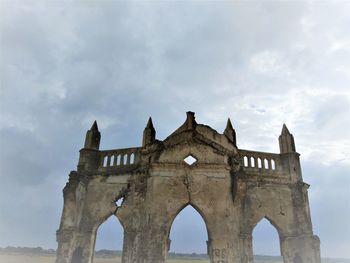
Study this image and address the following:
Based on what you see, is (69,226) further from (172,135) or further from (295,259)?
(295,259)

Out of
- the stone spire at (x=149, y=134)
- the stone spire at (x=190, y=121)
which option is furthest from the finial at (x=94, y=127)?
the stone spire at (x=190, y=121)

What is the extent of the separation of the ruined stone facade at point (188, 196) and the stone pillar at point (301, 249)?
5cm

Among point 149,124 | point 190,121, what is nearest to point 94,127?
point 149,124

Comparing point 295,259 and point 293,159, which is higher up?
point 293,159

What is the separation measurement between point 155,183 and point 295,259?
26.2 feet

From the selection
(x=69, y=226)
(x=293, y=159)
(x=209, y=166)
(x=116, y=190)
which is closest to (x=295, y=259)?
(x=293, y=159)

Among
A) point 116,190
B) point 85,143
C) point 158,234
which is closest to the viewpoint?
point 158,234

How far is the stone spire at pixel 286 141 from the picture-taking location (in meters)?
17.1

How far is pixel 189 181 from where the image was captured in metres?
14.8

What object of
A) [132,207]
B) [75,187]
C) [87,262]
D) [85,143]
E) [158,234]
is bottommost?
[87,262]

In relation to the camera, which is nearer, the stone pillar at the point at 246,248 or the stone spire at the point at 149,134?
the stone pillar at the point at 246,248

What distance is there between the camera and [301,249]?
14844 millimetres

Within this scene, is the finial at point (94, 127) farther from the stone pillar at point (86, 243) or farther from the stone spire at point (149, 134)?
the stone pillar at point (86, 243)

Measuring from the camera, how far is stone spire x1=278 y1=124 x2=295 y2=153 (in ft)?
56.2
